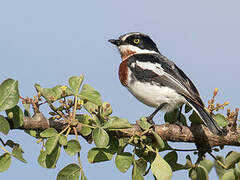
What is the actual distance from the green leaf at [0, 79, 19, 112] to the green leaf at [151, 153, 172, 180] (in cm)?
147

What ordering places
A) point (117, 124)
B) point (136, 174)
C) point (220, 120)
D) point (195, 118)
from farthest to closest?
point (195, 118)
point (220, 120)
point (136, 174)
point (117, 124)

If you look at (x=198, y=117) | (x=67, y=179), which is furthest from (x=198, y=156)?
(x=67, y=179)

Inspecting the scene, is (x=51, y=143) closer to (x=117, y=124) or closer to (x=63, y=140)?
(x=63, y=140)

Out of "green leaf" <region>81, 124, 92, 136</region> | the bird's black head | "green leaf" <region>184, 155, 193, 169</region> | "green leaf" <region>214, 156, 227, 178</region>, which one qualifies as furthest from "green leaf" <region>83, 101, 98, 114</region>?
the bird's black head

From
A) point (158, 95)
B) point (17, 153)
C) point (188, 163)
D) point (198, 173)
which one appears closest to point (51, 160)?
point (17, 153)

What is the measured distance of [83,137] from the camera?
3.94 m

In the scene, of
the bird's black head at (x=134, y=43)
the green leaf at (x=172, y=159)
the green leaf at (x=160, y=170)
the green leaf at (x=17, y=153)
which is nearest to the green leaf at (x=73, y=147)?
the green leaf at (x=17, y=153)

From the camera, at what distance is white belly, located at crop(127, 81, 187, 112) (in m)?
6.12

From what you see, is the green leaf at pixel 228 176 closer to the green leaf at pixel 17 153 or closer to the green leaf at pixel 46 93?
the green leaf at pixel 46 93

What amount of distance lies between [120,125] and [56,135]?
580mm

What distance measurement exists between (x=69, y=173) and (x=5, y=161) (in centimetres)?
55

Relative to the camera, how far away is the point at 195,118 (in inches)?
208

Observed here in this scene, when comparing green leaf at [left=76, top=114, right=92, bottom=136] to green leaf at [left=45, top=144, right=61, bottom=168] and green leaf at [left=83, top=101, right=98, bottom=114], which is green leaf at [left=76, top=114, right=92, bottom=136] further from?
green leaf at [left=45, top=144, right=61, bottom=168]

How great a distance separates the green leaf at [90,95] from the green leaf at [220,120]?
1.73 metres
